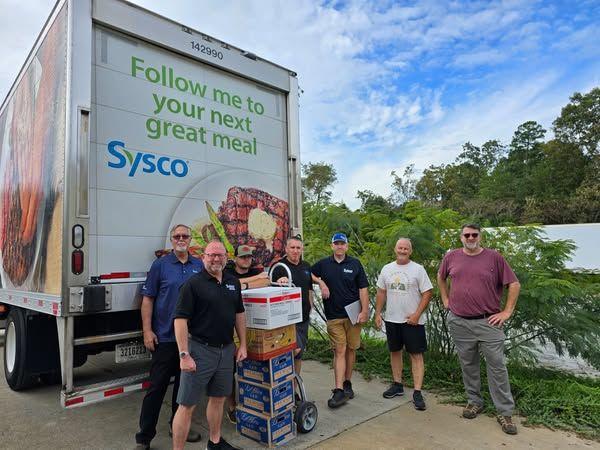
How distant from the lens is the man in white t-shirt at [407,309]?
415 centimetres

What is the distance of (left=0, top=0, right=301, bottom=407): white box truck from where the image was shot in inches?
123

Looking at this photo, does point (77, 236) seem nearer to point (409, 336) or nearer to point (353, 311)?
point (353, 311)

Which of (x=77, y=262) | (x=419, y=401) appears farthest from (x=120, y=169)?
(x=419, y=401)

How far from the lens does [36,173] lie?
3863 mm

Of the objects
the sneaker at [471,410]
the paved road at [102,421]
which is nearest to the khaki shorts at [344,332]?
the paved road at [102,421]

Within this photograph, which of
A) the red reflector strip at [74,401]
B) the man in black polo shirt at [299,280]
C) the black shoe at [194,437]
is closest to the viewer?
the red reflector strip at [74,401]

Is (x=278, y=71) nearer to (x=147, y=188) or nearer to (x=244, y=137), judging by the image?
(x=244, y=137)

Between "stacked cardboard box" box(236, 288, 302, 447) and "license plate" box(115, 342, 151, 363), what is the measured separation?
0.79 m

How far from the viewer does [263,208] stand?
4.47 meters

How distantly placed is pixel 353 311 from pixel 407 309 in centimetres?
52

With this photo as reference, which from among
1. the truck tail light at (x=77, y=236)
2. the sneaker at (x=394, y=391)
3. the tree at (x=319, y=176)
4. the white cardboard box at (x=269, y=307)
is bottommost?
the sneaker at (x=394, y=391)

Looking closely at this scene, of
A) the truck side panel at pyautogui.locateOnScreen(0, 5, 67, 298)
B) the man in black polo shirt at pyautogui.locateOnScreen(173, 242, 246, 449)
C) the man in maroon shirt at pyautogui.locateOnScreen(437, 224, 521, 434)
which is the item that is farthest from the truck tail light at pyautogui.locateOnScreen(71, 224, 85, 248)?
the man in maroon shirt at pyautogui.locateOnScreen(437, 224, 521, 434)

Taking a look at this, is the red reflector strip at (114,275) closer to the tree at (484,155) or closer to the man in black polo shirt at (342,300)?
the man in black polo shirt at (342,300)

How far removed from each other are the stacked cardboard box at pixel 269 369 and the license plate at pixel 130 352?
0.79 meters
